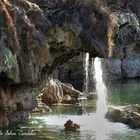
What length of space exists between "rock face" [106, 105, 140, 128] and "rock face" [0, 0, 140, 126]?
16.6 ft

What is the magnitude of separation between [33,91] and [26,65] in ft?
17.5

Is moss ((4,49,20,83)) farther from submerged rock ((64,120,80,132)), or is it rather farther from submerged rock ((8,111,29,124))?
submerged rock ((8,111,29,124))

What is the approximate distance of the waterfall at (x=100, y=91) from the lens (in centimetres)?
4452

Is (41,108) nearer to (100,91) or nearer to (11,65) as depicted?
(11,65)

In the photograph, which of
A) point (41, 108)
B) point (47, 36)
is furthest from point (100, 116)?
point (47, 36)

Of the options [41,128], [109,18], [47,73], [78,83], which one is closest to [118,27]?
[109,18]

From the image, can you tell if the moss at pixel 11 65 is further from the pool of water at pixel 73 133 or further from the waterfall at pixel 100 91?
the waterfall at pixel 100 91

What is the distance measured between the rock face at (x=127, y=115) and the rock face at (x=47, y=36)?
5053 millimetres

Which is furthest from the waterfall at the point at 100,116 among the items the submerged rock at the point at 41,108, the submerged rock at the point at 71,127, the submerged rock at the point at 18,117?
the submerged rock at the point at 18,117

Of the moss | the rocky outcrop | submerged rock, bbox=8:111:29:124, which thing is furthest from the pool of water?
the rocky outcrop

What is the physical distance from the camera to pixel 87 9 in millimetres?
32688

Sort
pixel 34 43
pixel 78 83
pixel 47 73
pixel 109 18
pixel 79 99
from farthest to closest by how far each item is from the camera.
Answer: pixel 78 83 → pixel 79 99 → pixel 47 73 → pixel 109 18 → pixel 34 43

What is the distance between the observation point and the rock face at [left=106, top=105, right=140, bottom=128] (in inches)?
1395

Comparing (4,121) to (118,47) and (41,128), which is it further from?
(118,47)
